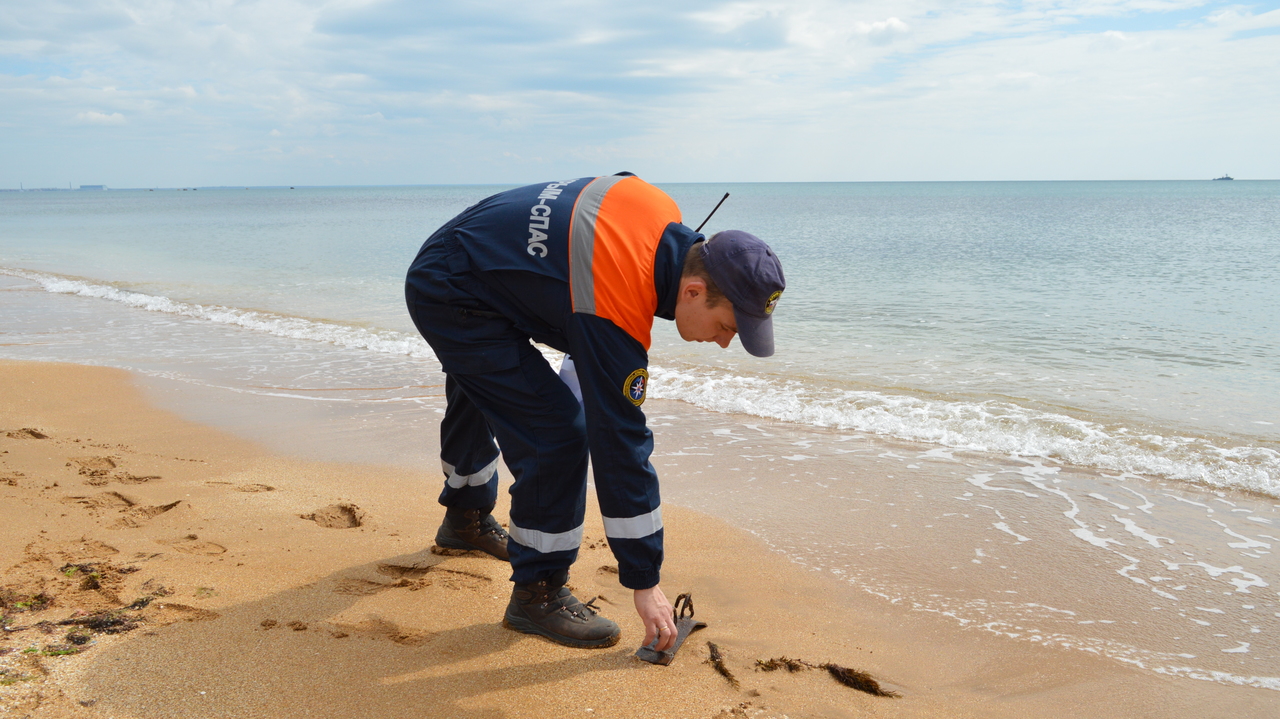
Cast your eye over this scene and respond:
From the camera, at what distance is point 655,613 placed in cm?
220

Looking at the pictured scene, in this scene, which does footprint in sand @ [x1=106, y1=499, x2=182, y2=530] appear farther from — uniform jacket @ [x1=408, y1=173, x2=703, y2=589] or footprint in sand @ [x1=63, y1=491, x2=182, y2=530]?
uniform jacket @ [x1=408, y1=173, x2=703, y2=589]

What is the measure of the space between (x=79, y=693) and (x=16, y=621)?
0.51 metres

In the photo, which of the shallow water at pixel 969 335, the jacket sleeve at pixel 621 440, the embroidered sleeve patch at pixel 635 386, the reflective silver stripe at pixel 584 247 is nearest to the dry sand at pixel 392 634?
the jacket sleeve at pixel 621 440

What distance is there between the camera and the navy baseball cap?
202 cm

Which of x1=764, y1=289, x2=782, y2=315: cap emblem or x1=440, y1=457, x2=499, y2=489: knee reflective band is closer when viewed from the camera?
x1=764, y1=289, x2=782, y2=315: cap emblem

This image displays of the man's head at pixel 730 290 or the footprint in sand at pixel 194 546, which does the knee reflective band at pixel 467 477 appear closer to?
the footprint in sand at pixel 194 546

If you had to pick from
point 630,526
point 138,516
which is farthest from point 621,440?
point 138,516

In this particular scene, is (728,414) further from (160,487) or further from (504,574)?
(160,487)

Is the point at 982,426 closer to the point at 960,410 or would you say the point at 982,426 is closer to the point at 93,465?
the point at 960,410

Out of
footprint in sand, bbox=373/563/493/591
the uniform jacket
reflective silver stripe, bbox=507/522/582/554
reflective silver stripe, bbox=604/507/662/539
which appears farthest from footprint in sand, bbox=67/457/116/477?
reflective silver stripe, bbox=604/507/662/539

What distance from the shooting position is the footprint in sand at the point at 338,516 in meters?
3.48

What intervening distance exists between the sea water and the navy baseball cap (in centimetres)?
154

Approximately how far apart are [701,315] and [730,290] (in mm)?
144

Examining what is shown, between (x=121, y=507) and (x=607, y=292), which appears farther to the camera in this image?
(x=121, y=507)
